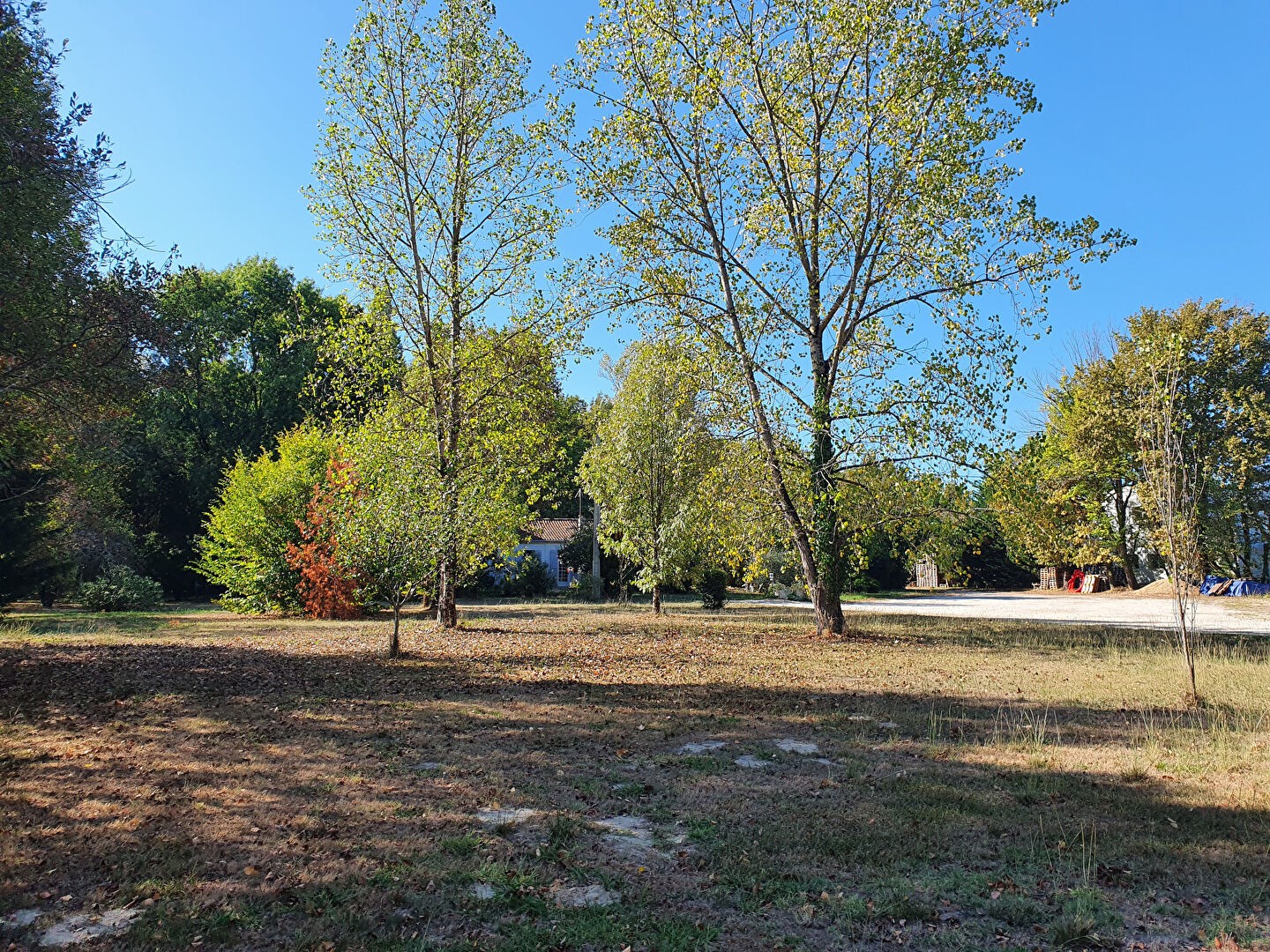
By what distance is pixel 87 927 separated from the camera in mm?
3322

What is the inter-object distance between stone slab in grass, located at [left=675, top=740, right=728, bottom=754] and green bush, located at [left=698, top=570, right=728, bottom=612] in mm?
16562

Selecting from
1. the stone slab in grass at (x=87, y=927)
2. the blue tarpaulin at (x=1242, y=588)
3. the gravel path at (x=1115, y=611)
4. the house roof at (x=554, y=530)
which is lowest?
the gravel path at (x=1115, y=611)

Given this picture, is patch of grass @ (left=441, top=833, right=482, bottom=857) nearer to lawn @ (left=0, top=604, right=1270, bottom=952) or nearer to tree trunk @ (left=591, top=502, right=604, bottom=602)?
lawn @ (left=0, top=604, right=1270, bottom=952)

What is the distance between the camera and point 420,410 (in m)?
14.7

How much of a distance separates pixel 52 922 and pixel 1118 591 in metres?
40.1

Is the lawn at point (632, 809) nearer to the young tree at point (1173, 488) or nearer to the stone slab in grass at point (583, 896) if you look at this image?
the stone slab in grass at point (583, 896)

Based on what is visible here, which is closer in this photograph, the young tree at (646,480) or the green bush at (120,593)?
the young tree at (646,480)

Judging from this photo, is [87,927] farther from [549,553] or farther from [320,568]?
[549,553]

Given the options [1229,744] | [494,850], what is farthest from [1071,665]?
[494,850]

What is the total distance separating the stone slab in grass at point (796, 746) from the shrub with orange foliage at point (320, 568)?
46.1ft

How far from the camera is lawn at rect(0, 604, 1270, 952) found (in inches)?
139

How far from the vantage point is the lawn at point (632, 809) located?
353 cm

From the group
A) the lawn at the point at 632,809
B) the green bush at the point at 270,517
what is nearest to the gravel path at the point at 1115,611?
the lawn at the point at 632,809

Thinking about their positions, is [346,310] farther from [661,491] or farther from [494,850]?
[494,850]
